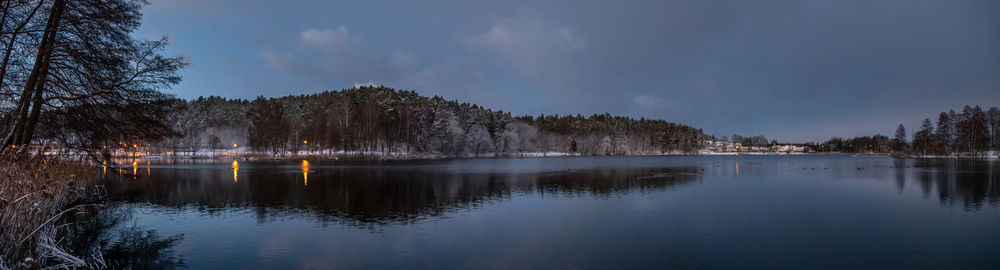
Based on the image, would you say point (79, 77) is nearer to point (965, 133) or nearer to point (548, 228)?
point (548, 228)

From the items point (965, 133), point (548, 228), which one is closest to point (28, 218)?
point (548, 228)

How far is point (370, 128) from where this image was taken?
299ft

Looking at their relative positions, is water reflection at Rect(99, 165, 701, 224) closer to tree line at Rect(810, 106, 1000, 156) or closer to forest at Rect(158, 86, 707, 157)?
forest at Rect(158, 86, 707, 157)

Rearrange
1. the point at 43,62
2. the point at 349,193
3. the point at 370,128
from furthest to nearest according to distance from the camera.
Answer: the point at 370,128 → the point at 349,193 → the point at 43,62

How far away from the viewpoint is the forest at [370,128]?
91125 mm

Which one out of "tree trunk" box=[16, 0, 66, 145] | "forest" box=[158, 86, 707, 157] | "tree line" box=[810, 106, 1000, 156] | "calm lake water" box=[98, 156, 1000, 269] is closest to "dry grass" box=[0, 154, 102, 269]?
"tree trunk" box=[16, 0, 66, 145]

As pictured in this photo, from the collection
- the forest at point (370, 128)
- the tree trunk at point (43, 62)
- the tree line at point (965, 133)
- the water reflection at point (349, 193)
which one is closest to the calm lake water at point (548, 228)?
the water reflection at point (349, 193)

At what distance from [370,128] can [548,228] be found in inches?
2985

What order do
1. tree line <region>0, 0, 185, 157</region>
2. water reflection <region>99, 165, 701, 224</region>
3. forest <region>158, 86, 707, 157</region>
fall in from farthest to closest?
forest <region>158, 86, 707, 157</region> → water reflection <region>99, 165, 701, 224</region> → tree line <region>0, 0, 185, 157</region>

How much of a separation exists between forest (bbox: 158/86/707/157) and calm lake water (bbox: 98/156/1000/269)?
177ft

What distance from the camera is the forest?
3588 inches

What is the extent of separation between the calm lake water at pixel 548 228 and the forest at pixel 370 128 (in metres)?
54.0

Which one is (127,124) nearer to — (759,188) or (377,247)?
(377,247)

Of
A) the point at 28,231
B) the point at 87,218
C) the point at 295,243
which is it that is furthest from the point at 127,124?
the point at 87,218
